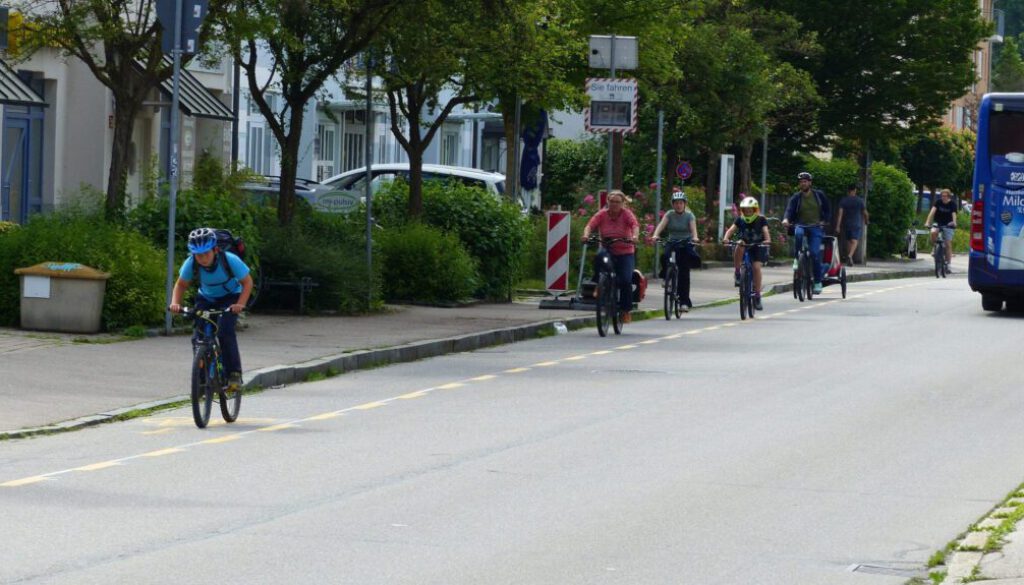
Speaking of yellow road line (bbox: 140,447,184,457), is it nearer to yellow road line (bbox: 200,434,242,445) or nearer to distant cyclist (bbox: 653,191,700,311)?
yellow road line (bbox: 200,434,242,445)

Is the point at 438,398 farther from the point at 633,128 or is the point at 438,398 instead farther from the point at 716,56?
the point at 716,56

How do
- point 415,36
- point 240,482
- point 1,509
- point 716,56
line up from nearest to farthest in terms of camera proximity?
point 1,509
point 240,482
point 415,36
point 716,56

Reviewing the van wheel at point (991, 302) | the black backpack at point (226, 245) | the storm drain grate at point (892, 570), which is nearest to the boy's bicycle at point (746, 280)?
the van wheel at point (991, 302)

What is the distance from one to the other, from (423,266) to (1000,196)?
7907 millimetres

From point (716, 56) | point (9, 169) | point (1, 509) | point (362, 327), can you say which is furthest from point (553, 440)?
point (716, 56)

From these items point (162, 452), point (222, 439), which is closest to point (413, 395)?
point (222, 439)

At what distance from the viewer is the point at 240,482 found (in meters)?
10.6

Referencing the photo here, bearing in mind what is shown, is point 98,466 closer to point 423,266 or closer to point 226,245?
point 226,245

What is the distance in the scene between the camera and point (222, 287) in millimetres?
13500

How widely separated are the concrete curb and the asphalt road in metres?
0.23

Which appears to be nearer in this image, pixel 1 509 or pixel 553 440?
pixel 1 509

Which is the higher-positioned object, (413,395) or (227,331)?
(227,331)

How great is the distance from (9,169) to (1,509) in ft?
78.0

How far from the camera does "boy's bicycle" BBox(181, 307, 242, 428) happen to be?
13.0m
